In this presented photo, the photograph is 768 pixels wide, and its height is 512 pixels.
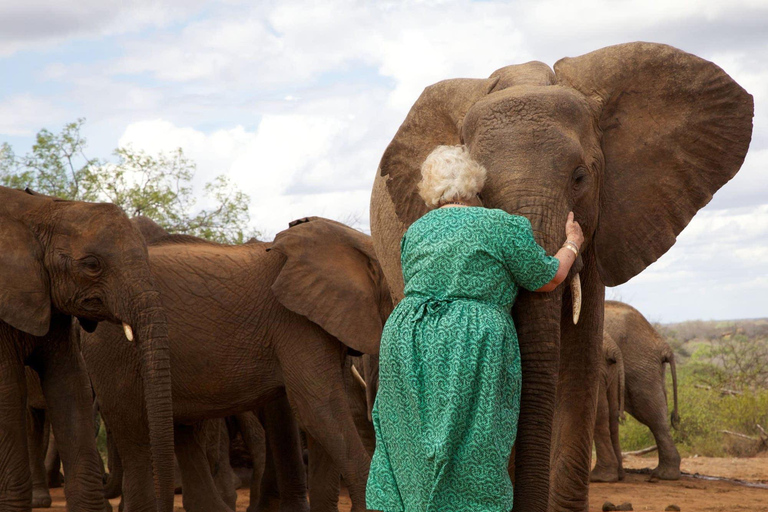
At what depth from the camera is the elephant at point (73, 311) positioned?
229 inches

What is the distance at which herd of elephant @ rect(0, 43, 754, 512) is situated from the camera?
4422mm

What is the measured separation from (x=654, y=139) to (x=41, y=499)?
19.4 feet

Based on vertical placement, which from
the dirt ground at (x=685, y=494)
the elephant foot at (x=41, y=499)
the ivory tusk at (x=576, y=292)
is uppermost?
the ivory tusk at (x=576, y=292)

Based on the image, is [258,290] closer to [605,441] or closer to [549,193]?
[549,193]

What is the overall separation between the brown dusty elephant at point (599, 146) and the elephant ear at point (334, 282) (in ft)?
5.87

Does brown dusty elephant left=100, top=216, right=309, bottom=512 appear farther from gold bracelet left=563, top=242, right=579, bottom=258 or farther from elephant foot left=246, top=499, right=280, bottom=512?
gold bracelet left=563, top=242, right=579, bottom=258

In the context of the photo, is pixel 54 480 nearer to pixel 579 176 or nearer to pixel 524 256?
pixel 579 176

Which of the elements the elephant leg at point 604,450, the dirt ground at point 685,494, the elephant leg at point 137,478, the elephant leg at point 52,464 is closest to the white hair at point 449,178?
the elephant leg at point 137,478

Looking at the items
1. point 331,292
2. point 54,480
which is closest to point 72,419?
point 331,292

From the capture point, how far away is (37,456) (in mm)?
9102

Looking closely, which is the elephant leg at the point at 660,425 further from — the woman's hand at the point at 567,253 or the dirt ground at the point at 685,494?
the woman's hand at the point at 567,253

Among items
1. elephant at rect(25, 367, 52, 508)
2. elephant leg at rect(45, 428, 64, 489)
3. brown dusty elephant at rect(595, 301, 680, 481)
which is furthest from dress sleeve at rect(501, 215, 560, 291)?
brown dusty elephant at rect(595, 301, 680, 481)

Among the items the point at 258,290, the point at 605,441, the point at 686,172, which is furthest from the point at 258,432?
the point at 686,172

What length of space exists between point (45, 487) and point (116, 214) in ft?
12.5
